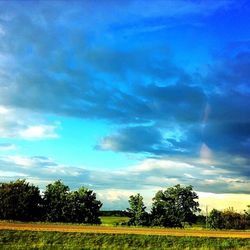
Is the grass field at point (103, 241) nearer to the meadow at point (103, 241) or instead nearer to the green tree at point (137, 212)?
the meadow at point (103, 241)

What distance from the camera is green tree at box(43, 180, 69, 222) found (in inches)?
3871

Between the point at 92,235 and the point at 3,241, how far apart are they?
11.5m

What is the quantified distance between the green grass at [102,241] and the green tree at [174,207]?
43259 millimetres

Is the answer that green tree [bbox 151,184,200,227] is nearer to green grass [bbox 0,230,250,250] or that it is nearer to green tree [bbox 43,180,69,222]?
green tree [bbox 43,180,69,222]

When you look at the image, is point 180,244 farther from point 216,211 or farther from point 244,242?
point 216,211

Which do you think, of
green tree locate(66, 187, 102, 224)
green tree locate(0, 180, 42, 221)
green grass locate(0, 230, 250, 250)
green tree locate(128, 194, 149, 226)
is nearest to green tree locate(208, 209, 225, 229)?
green tree locate(128, 194, 149, 226)

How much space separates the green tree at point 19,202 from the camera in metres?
94.8

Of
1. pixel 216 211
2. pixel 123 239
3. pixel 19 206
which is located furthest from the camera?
pixel 216 211

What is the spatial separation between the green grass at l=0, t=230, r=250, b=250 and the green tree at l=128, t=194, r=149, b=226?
42.3 meters

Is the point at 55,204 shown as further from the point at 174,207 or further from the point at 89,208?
the point at 174,207

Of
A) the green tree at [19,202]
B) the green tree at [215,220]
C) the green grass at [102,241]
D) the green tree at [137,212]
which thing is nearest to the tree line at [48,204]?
the green tree at [19,202]

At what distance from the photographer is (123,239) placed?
2409 inches

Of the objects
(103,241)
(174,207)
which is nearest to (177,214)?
(174,207)

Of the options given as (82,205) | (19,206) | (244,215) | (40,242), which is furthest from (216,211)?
(40,242)
